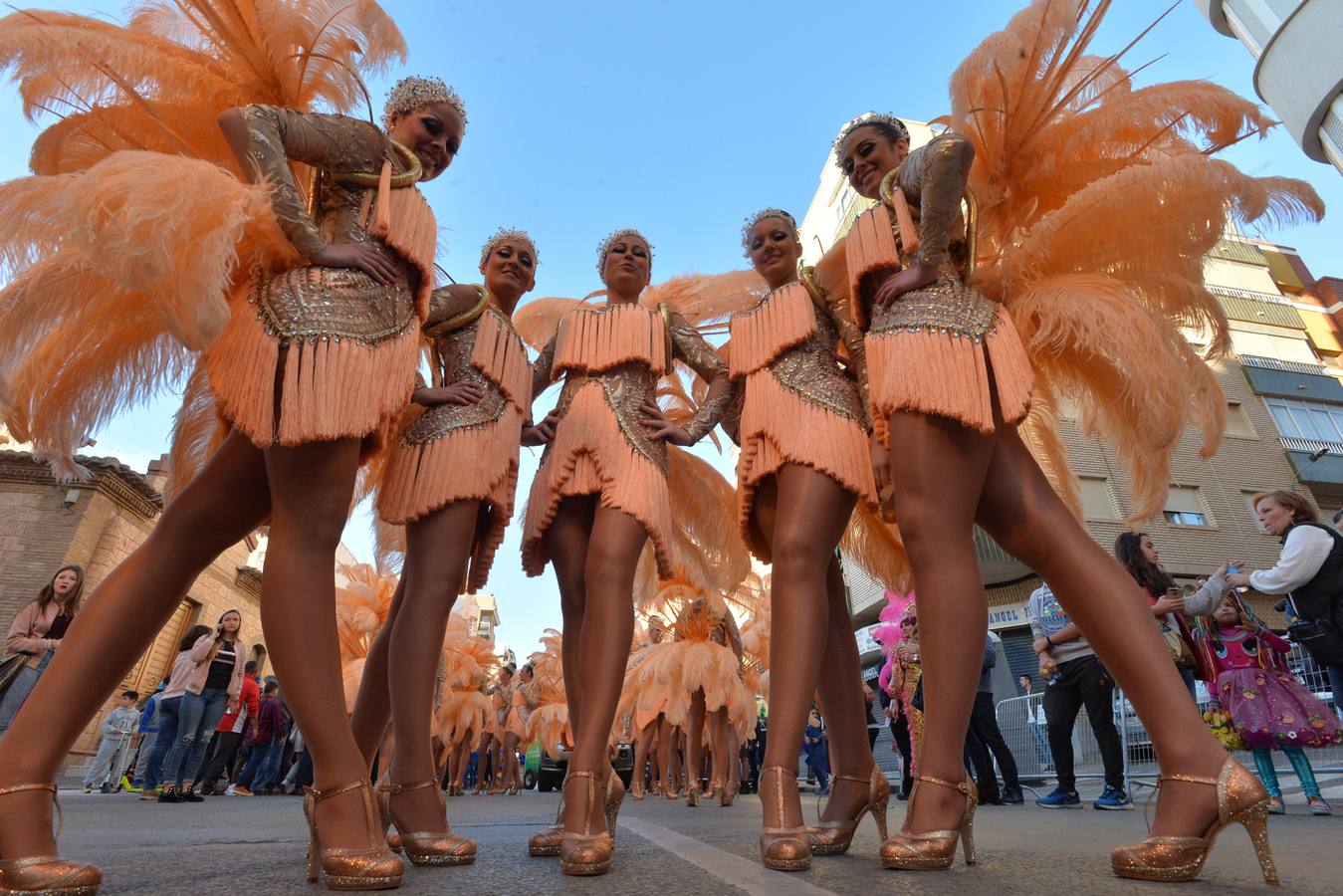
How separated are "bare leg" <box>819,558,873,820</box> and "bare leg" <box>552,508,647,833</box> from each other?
559mm

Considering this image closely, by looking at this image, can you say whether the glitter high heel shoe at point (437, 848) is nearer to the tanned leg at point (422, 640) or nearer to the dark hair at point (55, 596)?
the tanned leg at point (422, 640)

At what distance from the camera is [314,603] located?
1644 mm

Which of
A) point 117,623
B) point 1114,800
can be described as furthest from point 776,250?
point 1114,800

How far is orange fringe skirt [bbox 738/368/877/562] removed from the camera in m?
2.21

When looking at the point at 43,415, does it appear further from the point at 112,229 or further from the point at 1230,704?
the point at 1230,704

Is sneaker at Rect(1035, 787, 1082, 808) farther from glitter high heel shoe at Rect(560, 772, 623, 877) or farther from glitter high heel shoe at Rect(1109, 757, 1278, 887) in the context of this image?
glitter high heel shoe at Rect(560, 772, 623, 877)

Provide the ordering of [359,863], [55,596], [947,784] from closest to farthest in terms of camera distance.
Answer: [359,863]
[947,784]
[55,596]

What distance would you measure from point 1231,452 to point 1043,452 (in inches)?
866

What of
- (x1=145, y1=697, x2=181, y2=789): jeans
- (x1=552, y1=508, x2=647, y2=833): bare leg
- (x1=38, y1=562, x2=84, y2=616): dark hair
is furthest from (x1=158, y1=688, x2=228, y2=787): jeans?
(x1=552, y1=508, x2=647, y2=833): bare leg

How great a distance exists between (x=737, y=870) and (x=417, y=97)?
2156mm

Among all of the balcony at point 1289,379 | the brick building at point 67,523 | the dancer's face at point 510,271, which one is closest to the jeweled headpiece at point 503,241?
the dancer's face at point 510,271

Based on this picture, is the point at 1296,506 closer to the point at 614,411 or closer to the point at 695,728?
the point at 614,411

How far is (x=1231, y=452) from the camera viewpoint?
20.4m

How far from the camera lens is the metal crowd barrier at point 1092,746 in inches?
259
